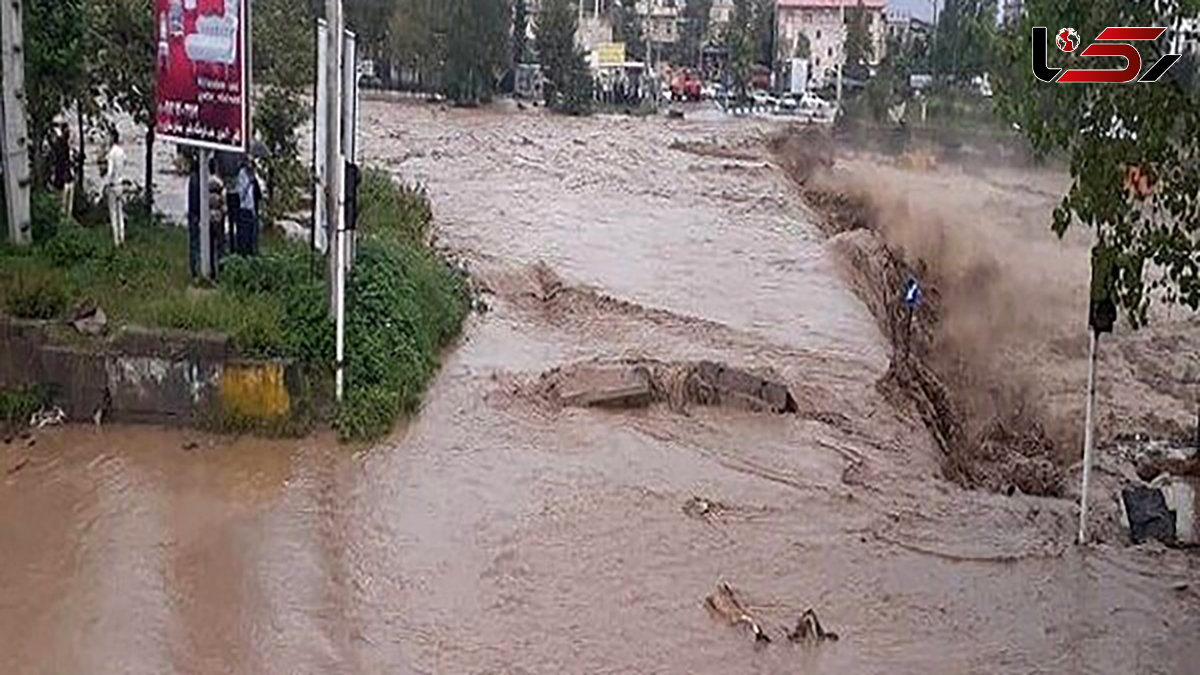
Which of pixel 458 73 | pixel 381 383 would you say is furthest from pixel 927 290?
pixel 458 73

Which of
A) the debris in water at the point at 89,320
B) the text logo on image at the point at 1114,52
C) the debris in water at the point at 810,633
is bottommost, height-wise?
the debris in water at the point at 810,633

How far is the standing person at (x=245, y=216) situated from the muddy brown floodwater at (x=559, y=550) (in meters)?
2.48

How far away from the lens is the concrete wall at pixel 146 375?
13234mm

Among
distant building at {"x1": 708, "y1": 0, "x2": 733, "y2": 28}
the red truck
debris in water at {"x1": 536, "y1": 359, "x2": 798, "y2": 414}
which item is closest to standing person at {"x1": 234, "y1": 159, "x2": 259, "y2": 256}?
debris in water at {"x1": 536, "y1": 359, "x2": 798, "y2": 414}

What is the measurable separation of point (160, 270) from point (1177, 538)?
983 cm

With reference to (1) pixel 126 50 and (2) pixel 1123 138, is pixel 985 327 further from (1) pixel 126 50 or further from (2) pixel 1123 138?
(2) pixel 1123 138

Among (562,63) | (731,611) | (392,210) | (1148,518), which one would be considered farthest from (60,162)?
(562,63)

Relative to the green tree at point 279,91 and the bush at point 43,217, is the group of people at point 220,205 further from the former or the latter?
the green tree at point 279,91

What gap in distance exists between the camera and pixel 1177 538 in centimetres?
1286

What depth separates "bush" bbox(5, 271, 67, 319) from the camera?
44.7 feet

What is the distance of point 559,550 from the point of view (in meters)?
11.4

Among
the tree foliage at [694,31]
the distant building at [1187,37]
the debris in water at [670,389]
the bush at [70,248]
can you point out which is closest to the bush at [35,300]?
the bush at [70,248]

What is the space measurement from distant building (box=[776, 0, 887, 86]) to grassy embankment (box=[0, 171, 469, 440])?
97644mm

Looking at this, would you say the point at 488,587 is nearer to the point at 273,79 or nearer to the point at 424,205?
the point at 273,79
